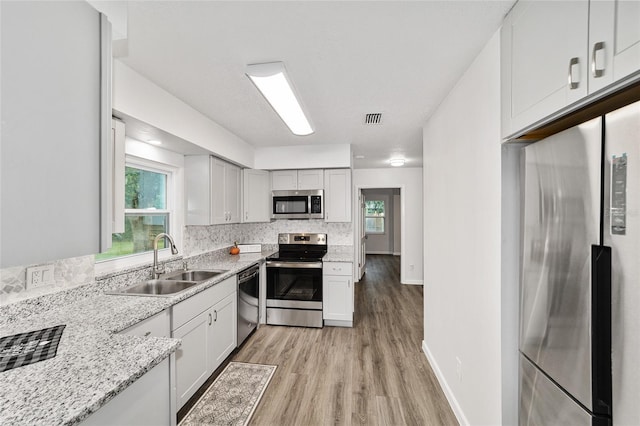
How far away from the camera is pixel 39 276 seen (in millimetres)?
1750

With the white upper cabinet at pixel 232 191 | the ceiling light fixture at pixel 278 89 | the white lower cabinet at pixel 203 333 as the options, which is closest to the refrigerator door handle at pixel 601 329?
the ceiling light fixture at pixel 278 89

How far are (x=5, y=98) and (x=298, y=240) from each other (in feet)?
13.8

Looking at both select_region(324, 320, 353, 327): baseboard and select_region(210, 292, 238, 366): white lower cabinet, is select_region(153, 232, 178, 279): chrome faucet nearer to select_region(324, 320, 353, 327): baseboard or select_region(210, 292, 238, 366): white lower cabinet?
select_region(210, 292, 238, 366): white lower cabinet

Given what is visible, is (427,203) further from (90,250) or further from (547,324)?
(90,250)

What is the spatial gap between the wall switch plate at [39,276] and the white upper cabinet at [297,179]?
9.36ft

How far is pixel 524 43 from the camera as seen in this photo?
126 cm

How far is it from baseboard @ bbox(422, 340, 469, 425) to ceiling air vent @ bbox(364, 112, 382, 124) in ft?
7.86

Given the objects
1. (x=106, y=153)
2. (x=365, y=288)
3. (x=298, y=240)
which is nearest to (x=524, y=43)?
(x=106, y=153)

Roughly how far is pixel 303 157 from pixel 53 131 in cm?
368

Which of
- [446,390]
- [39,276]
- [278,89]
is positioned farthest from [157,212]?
[446,390]

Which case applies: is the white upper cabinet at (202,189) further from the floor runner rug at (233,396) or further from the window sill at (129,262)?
the floor runner rug at (233,396)

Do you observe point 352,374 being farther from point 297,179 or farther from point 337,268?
point 297,179

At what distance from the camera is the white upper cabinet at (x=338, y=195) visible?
414cm

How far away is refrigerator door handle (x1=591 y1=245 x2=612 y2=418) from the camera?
3.01 ft
